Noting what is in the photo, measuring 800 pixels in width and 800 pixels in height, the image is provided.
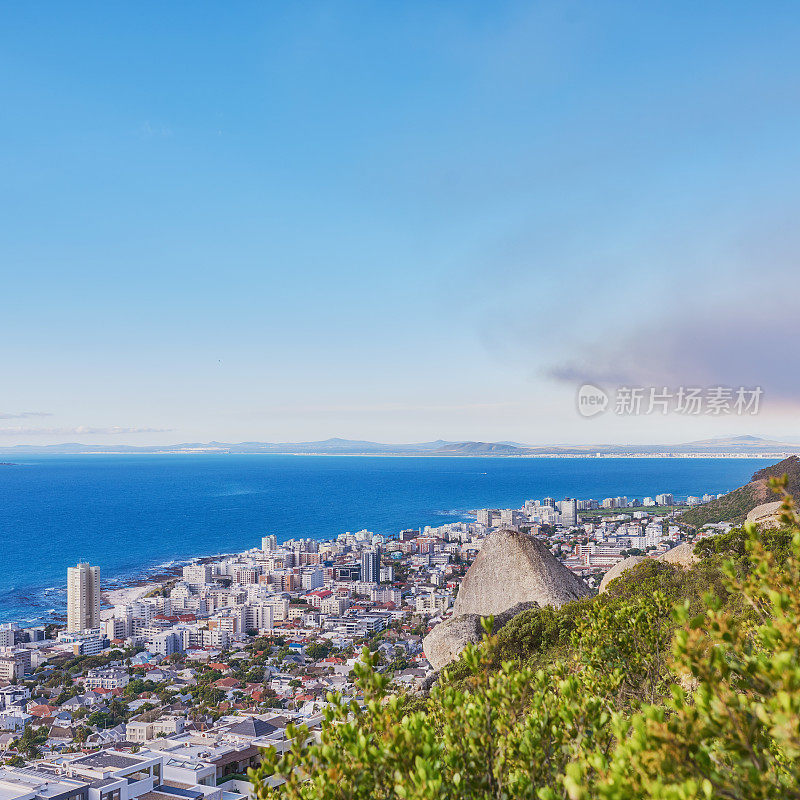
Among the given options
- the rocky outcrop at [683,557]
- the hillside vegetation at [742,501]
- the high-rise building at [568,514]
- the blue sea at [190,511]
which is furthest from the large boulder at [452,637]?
the high-rise building at [568,514]

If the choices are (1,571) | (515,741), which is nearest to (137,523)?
(1,571)

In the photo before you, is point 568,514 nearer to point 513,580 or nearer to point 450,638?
point 513,580

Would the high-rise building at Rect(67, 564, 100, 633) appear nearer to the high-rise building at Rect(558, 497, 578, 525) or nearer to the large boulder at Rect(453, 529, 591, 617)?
the large boulder at Rect(453, 529, 591, 617)

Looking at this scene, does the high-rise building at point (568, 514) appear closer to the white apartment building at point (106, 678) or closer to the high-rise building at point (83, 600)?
the high-rise building at point (83, 600)

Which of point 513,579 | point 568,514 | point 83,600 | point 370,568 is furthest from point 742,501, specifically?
point 83,600

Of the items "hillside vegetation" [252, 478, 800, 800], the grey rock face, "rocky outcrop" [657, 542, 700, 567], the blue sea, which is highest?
"hillside vegetation" [252, 478, 800, 800]

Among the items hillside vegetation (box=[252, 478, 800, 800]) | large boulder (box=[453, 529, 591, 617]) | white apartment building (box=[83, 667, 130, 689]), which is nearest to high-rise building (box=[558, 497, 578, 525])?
white apartment building (box=[83, 667, 130, 689])
